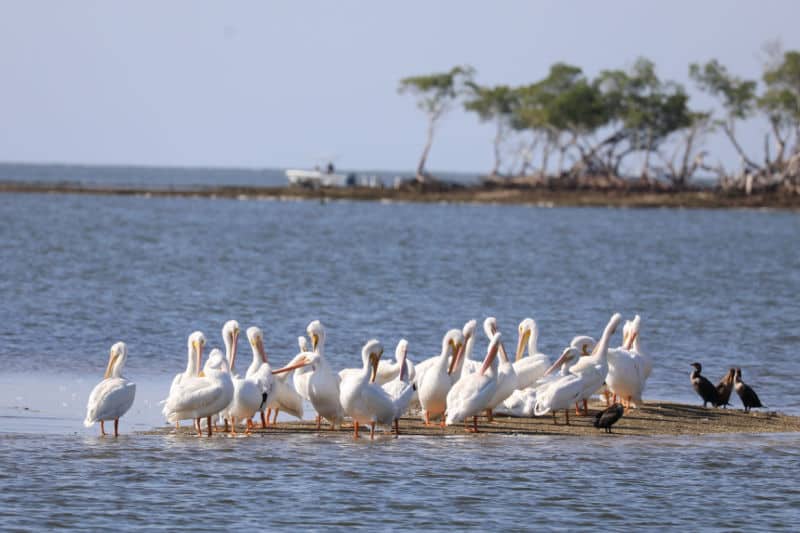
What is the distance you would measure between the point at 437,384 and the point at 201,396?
8.75 ft

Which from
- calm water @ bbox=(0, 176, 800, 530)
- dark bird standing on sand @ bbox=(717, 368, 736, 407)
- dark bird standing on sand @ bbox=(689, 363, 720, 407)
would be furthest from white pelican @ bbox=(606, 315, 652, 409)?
calm water @ bbox=(0, 176, 800, 530)

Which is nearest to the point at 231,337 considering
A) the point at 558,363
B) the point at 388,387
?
the point at 388,387

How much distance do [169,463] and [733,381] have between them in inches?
306

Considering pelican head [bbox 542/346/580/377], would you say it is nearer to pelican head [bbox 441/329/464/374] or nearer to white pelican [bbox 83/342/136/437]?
pelican head [bbox 441/329/464/374]

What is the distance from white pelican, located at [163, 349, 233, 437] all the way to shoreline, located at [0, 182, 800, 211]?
87.8 meters

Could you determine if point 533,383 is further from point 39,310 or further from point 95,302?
point 95,302

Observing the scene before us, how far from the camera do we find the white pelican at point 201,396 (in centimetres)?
1395

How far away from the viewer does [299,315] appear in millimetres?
29016

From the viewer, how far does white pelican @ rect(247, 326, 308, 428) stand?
14.9 meters

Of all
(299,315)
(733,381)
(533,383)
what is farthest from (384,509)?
(299,315)

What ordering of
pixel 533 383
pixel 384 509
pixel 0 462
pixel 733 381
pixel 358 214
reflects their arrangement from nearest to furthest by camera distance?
pixel 384 509, pixel 0 462, pixel 533 383, pixel 733 381, pixel 358 214

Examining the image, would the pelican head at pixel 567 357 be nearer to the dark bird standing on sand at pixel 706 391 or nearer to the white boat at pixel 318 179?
the dark bird standing on sand at pixel 706 391

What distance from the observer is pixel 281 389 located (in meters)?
15.2

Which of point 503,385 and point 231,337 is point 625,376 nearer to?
point 503,385
